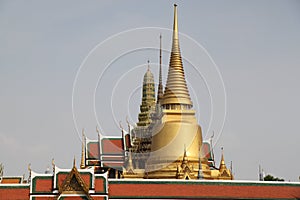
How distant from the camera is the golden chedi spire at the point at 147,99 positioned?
5262 centimetres

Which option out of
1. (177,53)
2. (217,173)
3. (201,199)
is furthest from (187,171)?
(177,53)

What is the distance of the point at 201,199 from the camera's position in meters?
27.8

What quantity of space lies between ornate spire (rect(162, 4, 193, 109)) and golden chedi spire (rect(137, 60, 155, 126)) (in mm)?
11440

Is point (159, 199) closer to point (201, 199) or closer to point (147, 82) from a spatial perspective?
point (201, 199)

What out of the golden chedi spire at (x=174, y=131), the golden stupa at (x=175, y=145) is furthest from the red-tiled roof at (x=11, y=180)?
the golden chedi spire at (x=174, y=131)

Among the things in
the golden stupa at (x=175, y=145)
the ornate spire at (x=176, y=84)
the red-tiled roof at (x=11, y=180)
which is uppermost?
the ornate spire at (x=176, y=84)

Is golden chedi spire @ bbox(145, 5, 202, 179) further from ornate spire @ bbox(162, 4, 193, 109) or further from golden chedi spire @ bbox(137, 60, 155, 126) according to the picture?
golden chedi spire @ bbox(137, 60, 155, 126)

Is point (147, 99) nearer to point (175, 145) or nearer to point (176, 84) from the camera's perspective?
point (176, 84)

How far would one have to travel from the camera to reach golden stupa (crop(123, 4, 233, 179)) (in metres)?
36.3

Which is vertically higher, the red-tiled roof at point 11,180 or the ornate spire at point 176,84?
the ornate spire at point 176,84

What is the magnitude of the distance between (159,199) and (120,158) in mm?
15290

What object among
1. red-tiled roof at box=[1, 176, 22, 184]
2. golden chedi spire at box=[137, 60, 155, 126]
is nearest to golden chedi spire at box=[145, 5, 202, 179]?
red-tiled roof at box=[1, 176, 22, 184]

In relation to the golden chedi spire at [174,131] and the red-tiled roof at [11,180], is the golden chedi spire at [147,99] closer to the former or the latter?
the golden chedi spire at [174,131]

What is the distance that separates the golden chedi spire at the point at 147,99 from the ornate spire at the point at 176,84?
1144cm
